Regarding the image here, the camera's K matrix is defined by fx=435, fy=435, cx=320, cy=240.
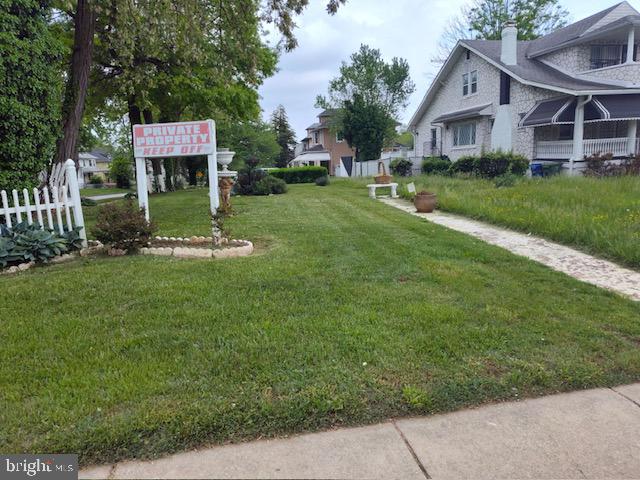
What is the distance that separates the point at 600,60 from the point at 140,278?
72.7 ft

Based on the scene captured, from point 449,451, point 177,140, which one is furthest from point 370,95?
point 449,451

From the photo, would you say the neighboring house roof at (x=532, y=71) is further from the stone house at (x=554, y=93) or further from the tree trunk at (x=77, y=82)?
the tree trunk at (x=77, y=82)

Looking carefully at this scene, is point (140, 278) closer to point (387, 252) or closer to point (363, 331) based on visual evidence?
point (363, 331)

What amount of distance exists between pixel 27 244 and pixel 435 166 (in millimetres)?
19691

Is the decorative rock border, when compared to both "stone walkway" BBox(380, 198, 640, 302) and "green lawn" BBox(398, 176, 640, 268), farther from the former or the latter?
"green lawn" BBox(398, 176, 640, 268)

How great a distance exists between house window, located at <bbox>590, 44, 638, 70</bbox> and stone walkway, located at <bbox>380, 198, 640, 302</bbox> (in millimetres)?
15135

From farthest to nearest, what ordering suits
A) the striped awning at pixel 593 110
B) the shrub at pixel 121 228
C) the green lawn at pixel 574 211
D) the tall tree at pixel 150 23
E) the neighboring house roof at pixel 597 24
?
the neighboring house roof at pixel 597 24 → the striped awning at pixel 593 110 → the tall tree at pixel 150 23 → the green lawn at pixel 574 211 → the shrub at pixel 121 228

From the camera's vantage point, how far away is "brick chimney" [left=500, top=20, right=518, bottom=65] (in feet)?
66.5

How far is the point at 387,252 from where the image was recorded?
20.8 ft

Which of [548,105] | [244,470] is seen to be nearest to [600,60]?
[548,105]

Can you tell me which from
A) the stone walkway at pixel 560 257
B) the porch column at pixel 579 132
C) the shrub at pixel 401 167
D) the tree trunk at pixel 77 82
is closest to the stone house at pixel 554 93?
the porch column at pixel 579 132

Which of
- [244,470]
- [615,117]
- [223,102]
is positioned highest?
[223,102]

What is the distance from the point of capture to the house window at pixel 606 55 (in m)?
19.3

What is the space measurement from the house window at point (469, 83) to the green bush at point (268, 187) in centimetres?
1269
